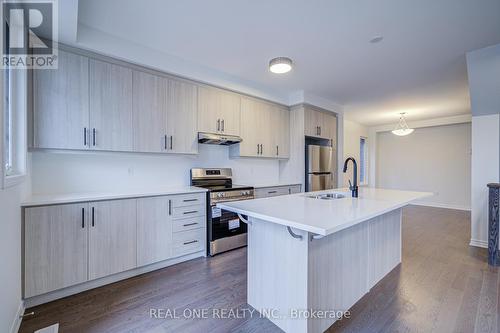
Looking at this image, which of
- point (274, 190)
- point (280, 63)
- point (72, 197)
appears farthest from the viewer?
point (274, 190)

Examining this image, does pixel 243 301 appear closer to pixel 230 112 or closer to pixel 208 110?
pixel 208 110

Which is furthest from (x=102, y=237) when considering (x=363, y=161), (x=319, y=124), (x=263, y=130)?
(x=363, y=161)

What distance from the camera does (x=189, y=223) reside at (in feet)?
9.46

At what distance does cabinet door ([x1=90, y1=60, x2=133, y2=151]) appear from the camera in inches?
94.6

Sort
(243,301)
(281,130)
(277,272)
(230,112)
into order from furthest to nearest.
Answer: (281,130), (230,112), (243,301), (277,272)

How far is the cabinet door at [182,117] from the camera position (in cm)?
295

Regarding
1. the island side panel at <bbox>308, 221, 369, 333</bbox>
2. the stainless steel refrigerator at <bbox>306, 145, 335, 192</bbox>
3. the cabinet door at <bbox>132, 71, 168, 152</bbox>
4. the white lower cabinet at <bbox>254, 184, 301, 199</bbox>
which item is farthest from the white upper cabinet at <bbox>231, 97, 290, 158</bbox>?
the island side panel at <bbox>308, 221, 369, 333</bbox>

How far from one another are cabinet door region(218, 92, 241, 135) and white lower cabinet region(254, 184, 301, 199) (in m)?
1.03

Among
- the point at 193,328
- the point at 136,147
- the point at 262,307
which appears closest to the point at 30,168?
the point at 136,147

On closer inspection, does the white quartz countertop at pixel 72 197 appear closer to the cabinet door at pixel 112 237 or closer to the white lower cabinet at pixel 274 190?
the cabinet door at pixel 112 237

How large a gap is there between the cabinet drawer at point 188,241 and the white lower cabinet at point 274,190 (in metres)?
1.07

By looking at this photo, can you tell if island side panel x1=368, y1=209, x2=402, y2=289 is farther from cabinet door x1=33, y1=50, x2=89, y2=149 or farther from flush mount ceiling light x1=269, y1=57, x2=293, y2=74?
cabinet door x1=33, y1=50, x2=89, y2=149

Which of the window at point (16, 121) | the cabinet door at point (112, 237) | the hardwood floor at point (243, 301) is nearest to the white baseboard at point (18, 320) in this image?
the hardwood floor at point (243, 301)

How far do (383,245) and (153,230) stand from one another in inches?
100
